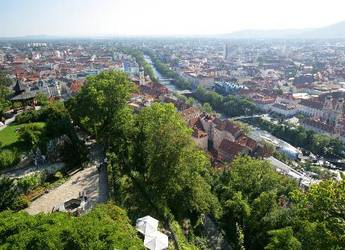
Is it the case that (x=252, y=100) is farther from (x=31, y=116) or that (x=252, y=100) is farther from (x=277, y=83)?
(x=31, y=116)

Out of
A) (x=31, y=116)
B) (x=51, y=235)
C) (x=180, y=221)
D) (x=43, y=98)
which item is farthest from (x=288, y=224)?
(x=43, y=98)

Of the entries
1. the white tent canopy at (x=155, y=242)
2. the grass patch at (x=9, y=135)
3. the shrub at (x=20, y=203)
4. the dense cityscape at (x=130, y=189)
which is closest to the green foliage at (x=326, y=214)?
the dense cityscape at (x=130, y=189)

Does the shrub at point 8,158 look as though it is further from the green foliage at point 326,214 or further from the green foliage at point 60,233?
the green foliage at point 326,214

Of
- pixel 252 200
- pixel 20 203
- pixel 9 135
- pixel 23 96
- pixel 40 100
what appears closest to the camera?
pixel 20 203

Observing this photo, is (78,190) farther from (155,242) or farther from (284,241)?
(284,241)

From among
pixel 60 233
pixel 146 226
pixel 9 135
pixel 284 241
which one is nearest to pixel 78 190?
pixel 146 226

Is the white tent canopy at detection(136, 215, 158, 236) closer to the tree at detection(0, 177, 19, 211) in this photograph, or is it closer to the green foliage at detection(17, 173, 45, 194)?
the tree at detection(0, 177, 19, 211)

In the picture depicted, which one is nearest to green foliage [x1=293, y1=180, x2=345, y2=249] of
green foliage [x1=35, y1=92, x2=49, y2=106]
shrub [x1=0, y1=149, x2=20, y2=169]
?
shrub [x1=0, y1=149, x2=20, y2=169]
